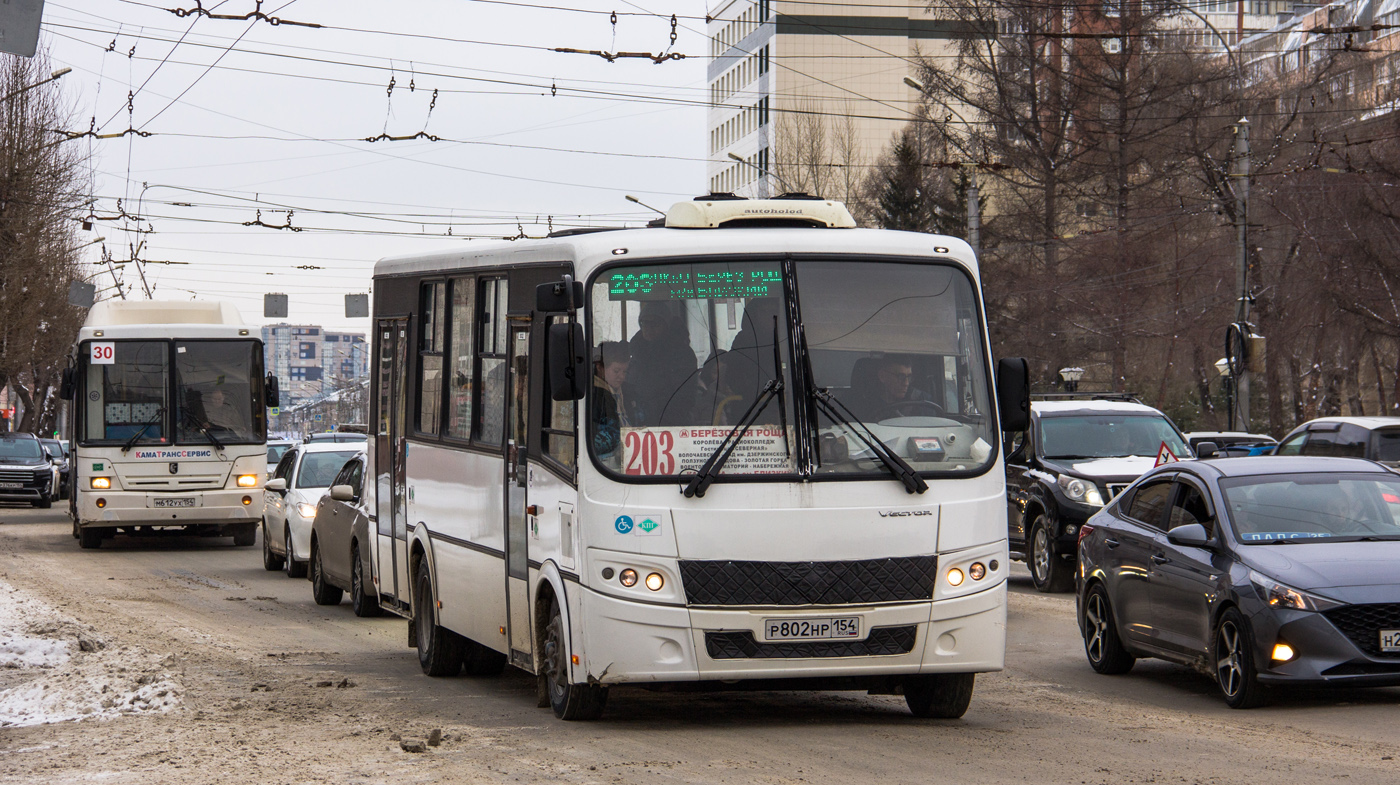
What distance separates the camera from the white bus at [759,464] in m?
9.16

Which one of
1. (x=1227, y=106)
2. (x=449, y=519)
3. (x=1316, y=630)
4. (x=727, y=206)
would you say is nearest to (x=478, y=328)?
(x=449, y=519)

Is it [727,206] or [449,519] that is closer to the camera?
[727,206]

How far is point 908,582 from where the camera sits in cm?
930

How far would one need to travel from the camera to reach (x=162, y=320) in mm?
27203

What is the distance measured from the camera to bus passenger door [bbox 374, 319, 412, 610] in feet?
43.9

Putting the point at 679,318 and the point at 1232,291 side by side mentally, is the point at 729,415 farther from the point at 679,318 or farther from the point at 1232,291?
the point at 1232,291

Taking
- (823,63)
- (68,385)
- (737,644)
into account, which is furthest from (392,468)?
(823,63)

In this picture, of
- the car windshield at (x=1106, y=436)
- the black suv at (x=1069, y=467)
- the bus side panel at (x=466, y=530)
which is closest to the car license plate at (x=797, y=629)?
the bus side panel at (x=466, y=530)

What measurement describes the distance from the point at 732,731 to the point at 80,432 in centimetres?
1966

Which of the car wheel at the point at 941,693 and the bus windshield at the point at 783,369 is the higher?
the bus windshield at the point at 783,369

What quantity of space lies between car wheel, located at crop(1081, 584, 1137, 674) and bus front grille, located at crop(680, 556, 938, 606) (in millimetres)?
3699

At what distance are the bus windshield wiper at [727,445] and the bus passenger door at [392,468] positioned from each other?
14.9 feet

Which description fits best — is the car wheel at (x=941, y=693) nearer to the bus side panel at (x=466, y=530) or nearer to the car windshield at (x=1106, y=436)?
the bus side panel at (x=466, y=530)

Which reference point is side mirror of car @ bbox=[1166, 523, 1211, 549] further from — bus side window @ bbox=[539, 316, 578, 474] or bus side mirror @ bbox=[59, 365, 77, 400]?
bus side mirror @ bbox=[59, 365, 77, 400]
